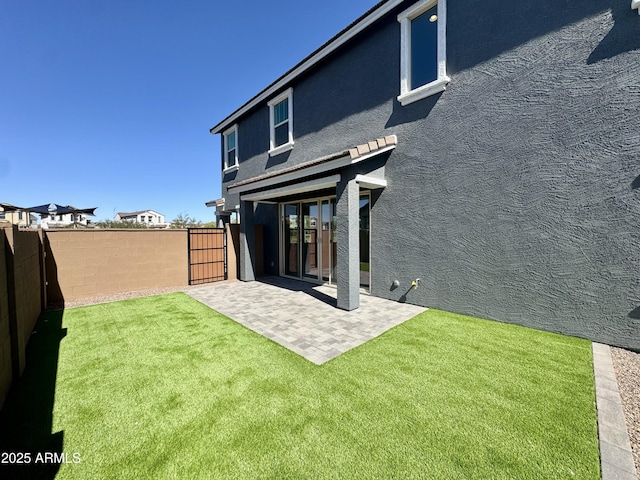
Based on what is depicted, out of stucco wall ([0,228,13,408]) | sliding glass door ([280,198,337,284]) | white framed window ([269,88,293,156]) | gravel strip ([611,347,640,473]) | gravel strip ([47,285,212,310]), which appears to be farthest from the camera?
white framed window ([269,88,293,156])

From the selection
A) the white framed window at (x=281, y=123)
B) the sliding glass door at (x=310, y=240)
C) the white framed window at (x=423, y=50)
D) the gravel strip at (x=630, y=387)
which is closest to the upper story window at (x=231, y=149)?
the white framed window at (x=281, y=123)

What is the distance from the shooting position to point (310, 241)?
11078 millimetres

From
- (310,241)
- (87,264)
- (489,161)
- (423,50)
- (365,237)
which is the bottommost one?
(87,264)

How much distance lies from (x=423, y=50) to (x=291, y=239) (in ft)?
27.5

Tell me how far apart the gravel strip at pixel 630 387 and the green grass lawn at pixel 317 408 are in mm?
302

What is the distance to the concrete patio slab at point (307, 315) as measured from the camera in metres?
5.24

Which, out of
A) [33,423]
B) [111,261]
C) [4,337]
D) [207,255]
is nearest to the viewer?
[33,423]

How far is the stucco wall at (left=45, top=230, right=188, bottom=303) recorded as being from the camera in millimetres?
8625

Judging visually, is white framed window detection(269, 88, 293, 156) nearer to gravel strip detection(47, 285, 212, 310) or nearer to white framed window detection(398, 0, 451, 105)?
white framed window detection(398, 0, 451, 105)

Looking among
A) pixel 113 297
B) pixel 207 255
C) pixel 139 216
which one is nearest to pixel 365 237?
pixel 207 255

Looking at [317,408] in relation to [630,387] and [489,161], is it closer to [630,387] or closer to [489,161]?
[630,387]

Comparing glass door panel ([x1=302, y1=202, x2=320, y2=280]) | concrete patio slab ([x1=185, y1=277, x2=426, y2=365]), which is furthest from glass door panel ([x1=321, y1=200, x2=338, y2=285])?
concrete patio slab ([x1=185, y1=277, x2=426, y2=365])

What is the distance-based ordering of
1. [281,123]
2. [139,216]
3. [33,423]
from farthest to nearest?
[139,216] < [281,123] < [33,423]

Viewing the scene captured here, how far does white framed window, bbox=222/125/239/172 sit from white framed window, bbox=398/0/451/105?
10.7 m
